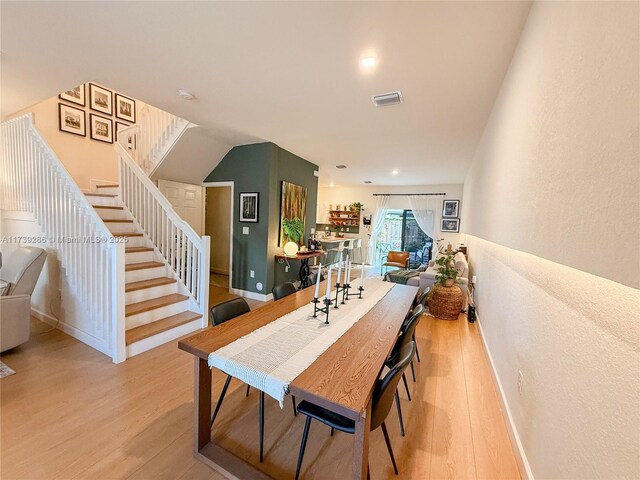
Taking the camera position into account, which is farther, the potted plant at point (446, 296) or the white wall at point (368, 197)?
the white wall at point (368, 197)

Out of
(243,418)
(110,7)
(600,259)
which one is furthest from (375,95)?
(243,418)

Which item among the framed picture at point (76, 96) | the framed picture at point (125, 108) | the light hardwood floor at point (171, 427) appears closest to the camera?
the light hardwood floor at point (171, 427)

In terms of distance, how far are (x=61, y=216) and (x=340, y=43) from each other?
3.30 m

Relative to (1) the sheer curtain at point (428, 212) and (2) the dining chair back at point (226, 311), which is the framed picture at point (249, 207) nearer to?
(2) the dining chair back at point (226, 311)

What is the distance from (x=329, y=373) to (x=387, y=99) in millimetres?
2499

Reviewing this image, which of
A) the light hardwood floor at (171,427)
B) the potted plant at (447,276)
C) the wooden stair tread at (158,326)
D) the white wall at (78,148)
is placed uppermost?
the white wall at (78,148)

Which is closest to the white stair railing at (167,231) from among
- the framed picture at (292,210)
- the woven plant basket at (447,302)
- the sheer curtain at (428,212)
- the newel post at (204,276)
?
the newel post at (204,276)

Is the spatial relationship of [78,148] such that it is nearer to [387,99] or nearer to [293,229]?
[293,229]

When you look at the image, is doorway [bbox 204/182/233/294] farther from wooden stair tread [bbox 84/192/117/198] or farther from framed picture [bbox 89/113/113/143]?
wooden stair tread [bbox 84/192/117/198]

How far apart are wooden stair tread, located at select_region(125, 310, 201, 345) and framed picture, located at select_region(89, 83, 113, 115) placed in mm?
3938

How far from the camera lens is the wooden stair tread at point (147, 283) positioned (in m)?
3.06

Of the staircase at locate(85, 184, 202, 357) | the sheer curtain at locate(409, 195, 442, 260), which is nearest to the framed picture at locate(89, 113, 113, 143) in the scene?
the staircase at locate(85, 184, 202, 357)

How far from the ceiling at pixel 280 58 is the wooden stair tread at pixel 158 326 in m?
2.48

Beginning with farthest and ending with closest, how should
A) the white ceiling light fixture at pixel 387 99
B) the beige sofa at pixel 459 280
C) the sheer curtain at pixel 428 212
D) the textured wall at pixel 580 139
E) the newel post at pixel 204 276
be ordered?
the sheer curtain at pixel 428 212 → the beige sofa at pixel 459 280 → the newel post at pixel 204 276 → the white ceiling light fixture at pixel 387 99 → the textured wall at pixel 580 139
